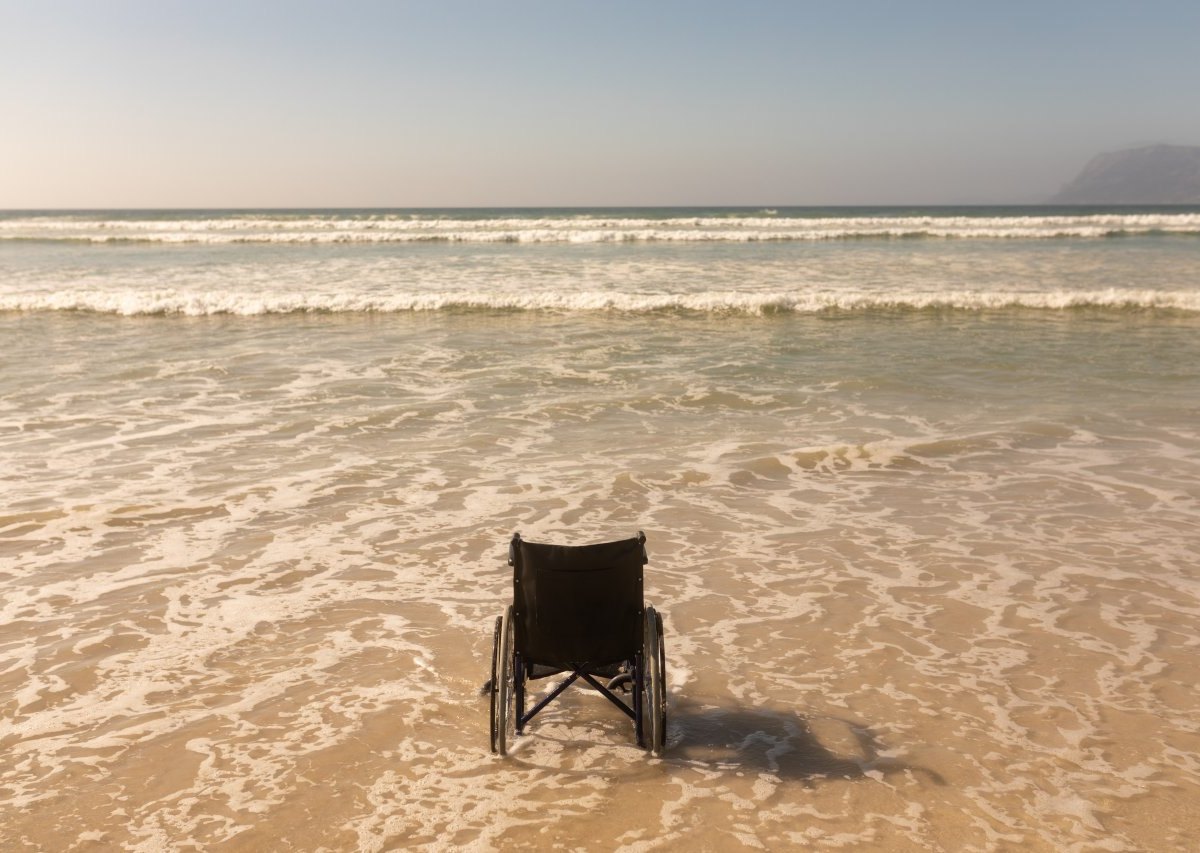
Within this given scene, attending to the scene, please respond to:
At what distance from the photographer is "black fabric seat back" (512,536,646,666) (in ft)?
11.0

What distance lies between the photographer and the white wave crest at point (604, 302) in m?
18.1

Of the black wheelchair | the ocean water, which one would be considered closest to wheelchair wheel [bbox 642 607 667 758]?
the black wheelchair

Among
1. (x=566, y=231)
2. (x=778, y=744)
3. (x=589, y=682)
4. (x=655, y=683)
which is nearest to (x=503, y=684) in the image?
(x=589, y=682)

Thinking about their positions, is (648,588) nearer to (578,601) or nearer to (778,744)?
(778,744)

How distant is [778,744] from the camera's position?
12.1ft

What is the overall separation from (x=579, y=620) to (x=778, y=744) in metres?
1.06

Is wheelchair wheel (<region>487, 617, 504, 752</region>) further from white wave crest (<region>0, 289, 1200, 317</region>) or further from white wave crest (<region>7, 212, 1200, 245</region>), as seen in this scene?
white wave crest (<region>7, 212, 1200, 245</region>)

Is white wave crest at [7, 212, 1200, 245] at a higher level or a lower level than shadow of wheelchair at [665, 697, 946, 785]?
Answer: higher

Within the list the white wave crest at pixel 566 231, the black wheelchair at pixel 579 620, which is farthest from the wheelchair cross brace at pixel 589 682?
the white wave crest at pixel 566 231

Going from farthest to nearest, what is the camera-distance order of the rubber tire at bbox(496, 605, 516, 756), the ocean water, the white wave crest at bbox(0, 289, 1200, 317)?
the white wave crest at bbox(0, 289, 1200, 317) < the rubber tire at bbox(496, 605, 516, 756) < the ocean water

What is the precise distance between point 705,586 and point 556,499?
186cm

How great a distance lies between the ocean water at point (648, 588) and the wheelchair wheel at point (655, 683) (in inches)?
6.1

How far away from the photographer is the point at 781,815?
127 inches

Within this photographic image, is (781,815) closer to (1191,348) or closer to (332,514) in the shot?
(332,514)
